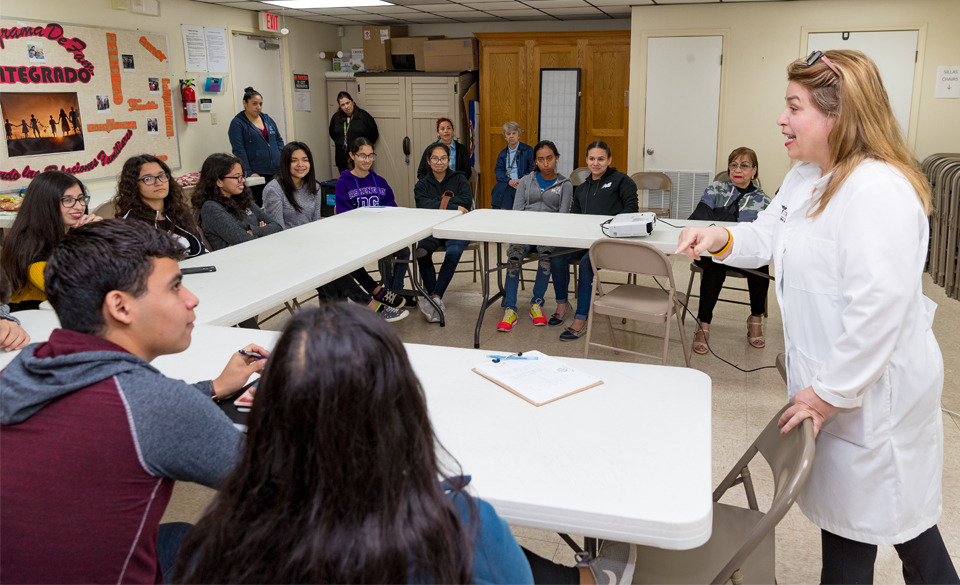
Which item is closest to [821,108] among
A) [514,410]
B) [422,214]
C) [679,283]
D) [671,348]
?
[514,410]

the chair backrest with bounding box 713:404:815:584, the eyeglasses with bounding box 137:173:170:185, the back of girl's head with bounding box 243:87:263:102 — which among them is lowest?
the chair backrest with bounding box 713:404:815:584

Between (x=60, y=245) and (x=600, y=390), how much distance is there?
117cm

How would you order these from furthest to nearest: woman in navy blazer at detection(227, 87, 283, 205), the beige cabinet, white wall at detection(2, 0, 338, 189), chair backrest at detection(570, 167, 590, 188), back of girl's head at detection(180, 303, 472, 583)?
the beige cabinet, woman in navy blazer at detection(227, 87, 283, 205), chair backrest at detection(570, 167, 590, 188), white wall at detection(2, 0, 338, 189), back of girl's head at detection(180, 303, 472, 583)

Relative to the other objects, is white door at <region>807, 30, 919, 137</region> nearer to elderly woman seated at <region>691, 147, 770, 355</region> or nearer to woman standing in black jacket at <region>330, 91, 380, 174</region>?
elderly woman seated at <region>691, 147, 770, 355</region>

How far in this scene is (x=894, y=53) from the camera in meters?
5.91

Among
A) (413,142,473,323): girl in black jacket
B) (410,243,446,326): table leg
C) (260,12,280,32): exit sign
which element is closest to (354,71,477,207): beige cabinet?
(260,12,280,32): exit sign

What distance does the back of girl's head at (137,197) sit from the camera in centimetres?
330

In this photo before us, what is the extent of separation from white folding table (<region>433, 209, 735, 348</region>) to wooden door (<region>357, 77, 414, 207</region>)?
4.08 metres

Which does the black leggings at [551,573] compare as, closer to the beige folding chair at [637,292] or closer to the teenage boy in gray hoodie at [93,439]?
the teenage boy in gray hoodie at [93,439]

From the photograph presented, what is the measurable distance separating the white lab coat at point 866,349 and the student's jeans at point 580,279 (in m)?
2.55

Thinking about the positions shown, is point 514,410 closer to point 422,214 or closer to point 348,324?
point 348,324

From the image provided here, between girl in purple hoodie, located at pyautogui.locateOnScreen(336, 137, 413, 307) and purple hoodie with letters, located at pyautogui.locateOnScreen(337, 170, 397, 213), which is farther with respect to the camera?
purple hoodie with letters, located at pyautogui.locateOnScreen(337, 170, 397, 213)

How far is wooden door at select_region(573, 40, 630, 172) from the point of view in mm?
7461

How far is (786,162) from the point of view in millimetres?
6422
